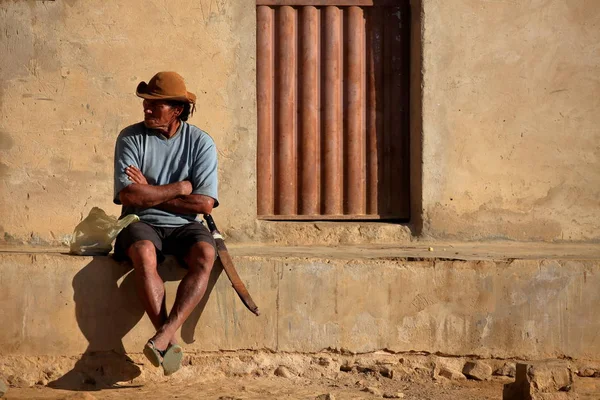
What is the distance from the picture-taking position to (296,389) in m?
5.80

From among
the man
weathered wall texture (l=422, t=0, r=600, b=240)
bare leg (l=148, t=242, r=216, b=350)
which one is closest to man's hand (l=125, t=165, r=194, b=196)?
the man

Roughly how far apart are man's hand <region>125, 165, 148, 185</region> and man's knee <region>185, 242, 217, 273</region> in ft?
1.68

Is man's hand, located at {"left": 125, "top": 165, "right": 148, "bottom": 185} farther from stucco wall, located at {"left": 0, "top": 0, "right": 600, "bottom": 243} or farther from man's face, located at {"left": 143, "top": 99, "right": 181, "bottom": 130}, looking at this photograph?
stucco wall, located at {"left": 0, "top": 0, "right": 600, "bottom": 243}

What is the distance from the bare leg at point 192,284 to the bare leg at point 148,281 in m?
0.09

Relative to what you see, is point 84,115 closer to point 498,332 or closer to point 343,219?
point 343,219

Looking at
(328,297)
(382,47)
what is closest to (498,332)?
(328,297)

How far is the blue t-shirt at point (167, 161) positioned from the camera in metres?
5.92

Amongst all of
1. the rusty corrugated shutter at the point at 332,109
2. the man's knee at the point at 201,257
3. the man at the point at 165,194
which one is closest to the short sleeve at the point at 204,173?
the man at the point at 165,194

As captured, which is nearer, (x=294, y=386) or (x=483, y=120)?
(x=294, y=386)

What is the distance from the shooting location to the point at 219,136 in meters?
7.32

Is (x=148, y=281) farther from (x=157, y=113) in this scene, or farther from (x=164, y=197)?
(x=157, y=113)

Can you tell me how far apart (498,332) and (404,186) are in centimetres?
178

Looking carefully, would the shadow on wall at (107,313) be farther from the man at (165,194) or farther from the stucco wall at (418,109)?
the stucco wall at (418,109)

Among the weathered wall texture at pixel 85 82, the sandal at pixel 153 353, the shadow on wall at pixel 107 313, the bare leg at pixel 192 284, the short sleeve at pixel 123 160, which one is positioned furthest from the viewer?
the weathered wall texture at pixel 85 82
